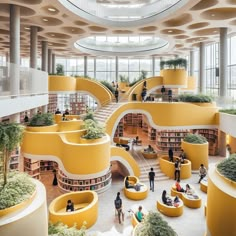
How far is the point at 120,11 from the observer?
2041 cm

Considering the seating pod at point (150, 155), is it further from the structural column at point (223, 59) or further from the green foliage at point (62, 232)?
the green foliage at point (62, 232)

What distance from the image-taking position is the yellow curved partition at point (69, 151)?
12.9 m

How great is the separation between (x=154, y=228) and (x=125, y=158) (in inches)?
339

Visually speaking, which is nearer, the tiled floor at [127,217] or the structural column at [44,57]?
the tiled floor at [127,217]

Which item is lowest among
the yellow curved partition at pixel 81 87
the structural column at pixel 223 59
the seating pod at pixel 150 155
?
the seating pod at pixel 150 155

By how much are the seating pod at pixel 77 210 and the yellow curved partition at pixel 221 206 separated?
515 centimetres

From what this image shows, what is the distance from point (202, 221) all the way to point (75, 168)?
664 centimetres

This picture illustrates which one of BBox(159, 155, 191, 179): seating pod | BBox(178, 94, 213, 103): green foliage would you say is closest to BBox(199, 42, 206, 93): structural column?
BBox(178, 94, 213, 103): green foliage

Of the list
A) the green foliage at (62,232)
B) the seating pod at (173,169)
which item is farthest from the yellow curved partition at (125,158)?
the green foliage at (62,232)

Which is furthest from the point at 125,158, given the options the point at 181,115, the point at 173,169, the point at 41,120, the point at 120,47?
the point at 120,47

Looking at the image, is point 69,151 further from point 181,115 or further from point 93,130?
point 181,115

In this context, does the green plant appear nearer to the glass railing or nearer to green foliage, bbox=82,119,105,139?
the glass railing

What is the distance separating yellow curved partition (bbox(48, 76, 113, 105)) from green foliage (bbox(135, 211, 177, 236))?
1525 cm

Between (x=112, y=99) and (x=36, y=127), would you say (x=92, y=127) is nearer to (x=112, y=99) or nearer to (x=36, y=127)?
(x=36, y=127)
